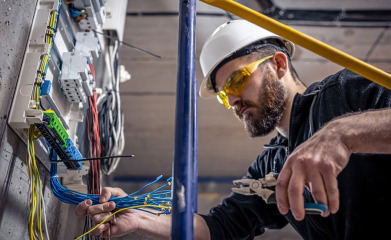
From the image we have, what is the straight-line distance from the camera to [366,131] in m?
0.83

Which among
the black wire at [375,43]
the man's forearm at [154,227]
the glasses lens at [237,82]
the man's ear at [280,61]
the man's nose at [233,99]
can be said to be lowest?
the man's forearm at [154,227]

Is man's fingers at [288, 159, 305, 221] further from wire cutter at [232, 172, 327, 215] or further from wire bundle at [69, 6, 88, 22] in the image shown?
wire bundle at [69, 6, 88, 22]

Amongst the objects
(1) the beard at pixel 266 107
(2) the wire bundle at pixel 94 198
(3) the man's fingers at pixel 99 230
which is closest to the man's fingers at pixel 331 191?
(2) the wire bundle at pixel 94 198

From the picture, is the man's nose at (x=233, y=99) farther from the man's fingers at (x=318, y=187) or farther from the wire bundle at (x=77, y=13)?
the man's fingers at (x=318, y=187)

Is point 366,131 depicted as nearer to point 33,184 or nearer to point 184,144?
point 184,144

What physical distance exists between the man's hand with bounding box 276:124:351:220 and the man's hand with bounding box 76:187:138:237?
1.89ft

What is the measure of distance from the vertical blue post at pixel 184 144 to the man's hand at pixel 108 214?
484 millimetres

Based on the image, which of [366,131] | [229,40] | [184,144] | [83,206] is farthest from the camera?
[229,40]

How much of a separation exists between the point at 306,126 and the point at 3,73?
111cm

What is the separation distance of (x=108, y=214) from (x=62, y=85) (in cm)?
52

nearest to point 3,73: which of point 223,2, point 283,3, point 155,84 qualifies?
point 223,2

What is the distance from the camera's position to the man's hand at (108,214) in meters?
1.07

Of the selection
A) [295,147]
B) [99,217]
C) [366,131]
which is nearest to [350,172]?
[295,147]

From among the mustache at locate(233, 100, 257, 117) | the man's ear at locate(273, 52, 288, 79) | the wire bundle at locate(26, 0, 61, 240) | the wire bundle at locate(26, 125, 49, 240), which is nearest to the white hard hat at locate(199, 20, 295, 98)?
the man's ear at locate(273, 52, 288, 79)
